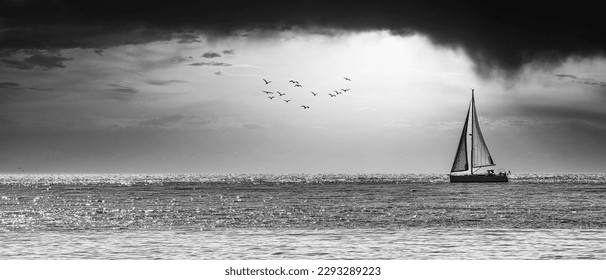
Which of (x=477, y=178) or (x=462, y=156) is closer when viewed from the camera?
(x=462, y=156)

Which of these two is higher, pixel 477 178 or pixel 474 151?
pixel 474 151

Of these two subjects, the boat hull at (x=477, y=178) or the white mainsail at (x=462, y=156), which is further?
the boat hull at (x=477, y=178)

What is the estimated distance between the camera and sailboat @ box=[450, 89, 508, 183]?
90125mm

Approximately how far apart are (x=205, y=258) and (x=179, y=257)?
739mm

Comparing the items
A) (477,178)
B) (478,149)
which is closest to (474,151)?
(478,149)

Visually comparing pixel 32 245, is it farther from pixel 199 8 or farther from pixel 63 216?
pixel 63 216

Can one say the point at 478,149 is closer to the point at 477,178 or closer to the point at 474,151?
the point at 474,151

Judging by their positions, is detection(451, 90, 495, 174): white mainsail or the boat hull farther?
the boat hull

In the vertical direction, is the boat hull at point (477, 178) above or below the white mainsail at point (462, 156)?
below

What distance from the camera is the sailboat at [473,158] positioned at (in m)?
90.1

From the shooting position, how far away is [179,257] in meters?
19.5

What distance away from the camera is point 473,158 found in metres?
92.1
